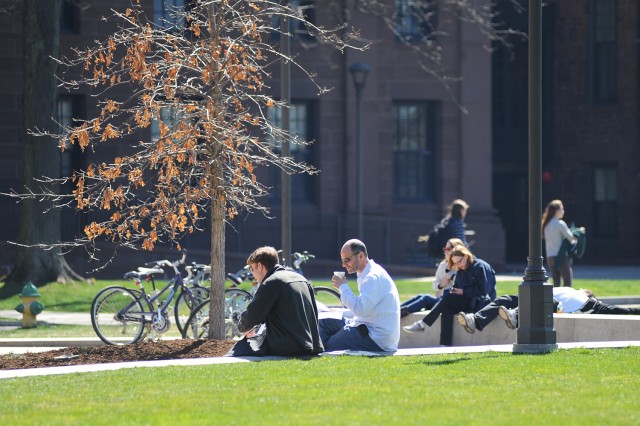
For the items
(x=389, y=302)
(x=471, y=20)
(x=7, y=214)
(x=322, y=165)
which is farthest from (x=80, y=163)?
(x=389, y=302)

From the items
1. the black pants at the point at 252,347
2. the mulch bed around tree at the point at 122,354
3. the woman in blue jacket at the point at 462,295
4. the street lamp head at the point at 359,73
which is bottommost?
the mulch bed around tree at the point at 122,354

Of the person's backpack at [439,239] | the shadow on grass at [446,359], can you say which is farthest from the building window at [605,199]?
the shadow on grass at [446,359]

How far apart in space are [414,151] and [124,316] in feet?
56.6

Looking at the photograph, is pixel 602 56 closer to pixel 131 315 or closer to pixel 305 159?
pixel 305 159

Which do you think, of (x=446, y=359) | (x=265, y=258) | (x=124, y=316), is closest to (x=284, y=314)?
(x=265, y=258)

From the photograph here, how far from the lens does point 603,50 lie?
121ft

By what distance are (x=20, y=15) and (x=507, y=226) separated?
15.5 metres

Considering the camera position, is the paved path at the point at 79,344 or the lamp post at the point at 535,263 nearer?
the paved path at the point at 79,344

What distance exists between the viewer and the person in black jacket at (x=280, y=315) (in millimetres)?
12188

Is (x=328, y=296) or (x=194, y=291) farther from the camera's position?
(x=328, y=296)

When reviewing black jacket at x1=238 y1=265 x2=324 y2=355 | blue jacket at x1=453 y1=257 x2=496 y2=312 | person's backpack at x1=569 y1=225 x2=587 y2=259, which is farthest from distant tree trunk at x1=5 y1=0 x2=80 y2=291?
black jacket at x1=238 y1=265 x2=324 y2=355

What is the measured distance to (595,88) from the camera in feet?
121

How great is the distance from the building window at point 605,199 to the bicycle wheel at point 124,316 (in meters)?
23.0

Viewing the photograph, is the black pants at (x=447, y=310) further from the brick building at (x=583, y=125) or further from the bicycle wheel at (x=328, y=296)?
the brick building at (x=583, y=125)
